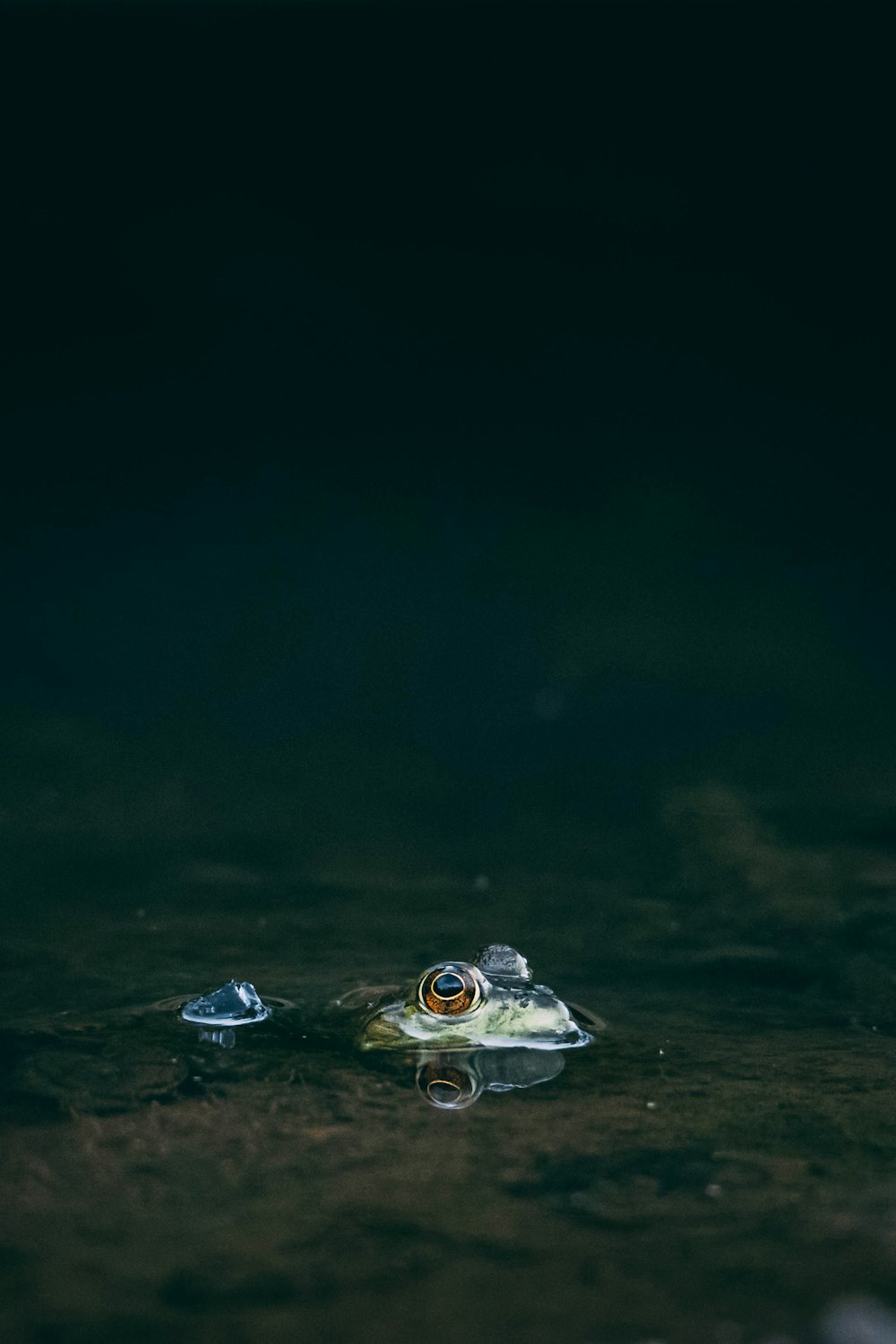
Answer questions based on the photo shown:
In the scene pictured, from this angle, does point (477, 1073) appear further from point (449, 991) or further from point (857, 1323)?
point (857, 1323)

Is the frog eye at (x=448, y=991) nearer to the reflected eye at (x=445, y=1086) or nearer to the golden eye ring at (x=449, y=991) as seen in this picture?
the golden eye ring at (x=449, y=991)

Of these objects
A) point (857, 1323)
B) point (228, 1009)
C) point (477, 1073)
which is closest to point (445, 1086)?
point (477, 1073)

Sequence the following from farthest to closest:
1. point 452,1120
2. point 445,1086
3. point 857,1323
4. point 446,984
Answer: point 446,984
point 445,1086
point 452,1120
point 857,1323

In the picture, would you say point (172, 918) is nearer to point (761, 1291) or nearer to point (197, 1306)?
point (197, 1306)

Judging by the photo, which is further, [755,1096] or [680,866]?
[680,866]

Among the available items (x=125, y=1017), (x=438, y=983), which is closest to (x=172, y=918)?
(x=125, y=1017)

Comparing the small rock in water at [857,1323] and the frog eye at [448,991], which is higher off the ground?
the frog eye at [448,991]

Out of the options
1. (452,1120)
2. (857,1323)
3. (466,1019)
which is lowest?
(857,1323)

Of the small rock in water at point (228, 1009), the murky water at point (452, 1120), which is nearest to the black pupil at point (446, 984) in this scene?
the murky water at point (452, 1120)
